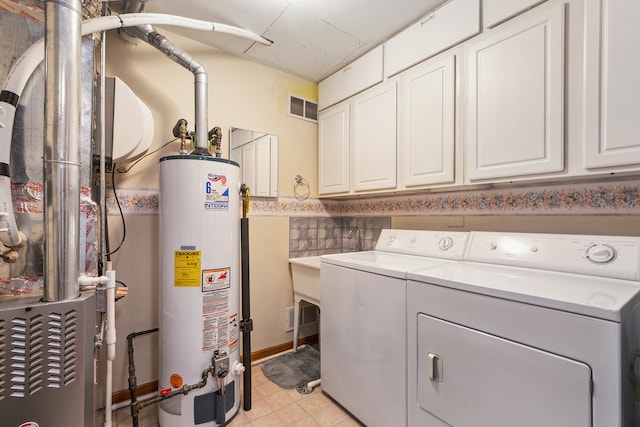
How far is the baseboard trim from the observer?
1779 millimetres

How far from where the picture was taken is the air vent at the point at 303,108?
2.52m

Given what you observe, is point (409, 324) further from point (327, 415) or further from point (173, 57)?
point (173, 57)

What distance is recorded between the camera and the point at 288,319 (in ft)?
8.16

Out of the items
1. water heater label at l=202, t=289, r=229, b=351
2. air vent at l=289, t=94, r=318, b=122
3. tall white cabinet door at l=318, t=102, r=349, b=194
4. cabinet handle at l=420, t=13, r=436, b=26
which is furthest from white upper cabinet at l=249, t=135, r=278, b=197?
cabinet handle at l=420, t=13, r=436, b=26

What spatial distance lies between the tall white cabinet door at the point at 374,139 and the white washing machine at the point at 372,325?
18.7 inches

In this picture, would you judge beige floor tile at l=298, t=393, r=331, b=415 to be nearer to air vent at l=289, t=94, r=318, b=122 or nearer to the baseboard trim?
the baseboard trim

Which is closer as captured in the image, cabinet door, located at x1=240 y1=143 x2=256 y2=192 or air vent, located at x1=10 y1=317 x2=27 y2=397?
air vent, located at x1=10 y1=317 x2=27 y2=397

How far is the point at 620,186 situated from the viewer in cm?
133

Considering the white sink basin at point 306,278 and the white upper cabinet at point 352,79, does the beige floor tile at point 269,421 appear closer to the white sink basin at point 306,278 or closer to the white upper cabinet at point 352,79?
the white sink basin at point 306,278

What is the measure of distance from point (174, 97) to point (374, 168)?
1.52 metres

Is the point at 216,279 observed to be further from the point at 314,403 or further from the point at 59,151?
the point at 314,403

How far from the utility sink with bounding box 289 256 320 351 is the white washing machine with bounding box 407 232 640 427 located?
99 centimetres

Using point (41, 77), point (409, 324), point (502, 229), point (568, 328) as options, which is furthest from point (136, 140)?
point (502, 229)

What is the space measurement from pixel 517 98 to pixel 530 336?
Answer: 1.08 meters
